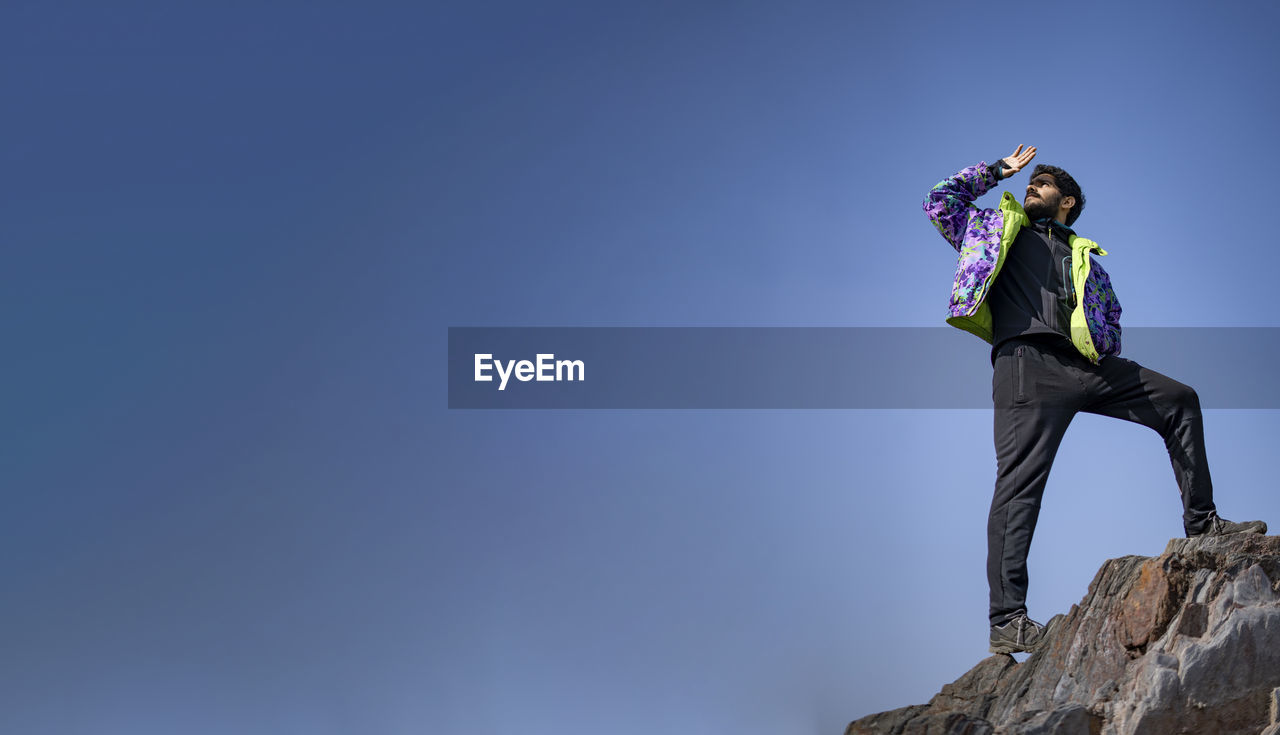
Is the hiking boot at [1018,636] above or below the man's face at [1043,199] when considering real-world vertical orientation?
below

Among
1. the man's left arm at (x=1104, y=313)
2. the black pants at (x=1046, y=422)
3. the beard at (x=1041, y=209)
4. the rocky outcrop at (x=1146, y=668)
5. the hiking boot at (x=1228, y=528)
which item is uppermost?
the beard at (x=1041, y=209)

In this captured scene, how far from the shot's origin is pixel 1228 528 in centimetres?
800

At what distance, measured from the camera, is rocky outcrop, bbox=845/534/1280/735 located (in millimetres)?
6648

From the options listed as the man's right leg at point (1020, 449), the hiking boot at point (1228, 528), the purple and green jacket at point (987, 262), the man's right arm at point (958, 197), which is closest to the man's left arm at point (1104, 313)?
the purple and green jacket at point (987, 262)

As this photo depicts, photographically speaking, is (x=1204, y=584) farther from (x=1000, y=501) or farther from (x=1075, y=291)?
(x=1075, y=291)

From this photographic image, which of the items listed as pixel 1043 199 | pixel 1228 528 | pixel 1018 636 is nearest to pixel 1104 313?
pixel 1043 199

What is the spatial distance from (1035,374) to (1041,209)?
146 cm

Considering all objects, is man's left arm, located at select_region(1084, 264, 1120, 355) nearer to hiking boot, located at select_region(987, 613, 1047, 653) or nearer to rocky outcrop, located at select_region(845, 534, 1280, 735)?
rocky outcrop, located at select_region(845, 534, 1280, 735)

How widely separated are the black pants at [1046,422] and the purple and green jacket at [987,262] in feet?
0.68

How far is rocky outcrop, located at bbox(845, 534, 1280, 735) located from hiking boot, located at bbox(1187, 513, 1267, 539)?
398mm

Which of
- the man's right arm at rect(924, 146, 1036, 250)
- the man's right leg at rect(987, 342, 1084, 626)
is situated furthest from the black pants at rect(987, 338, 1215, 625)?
the man's right arm at rect(924, 146, 1036, 250)

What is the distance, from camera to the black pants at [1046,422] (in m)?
7.67

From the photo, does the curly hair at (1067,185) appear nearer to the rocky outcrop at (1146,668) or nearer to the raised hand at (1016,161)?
the raised hand at (1016,161)

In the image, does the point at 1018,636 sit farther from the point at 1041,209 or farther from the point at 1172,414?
the point at 1041,209
